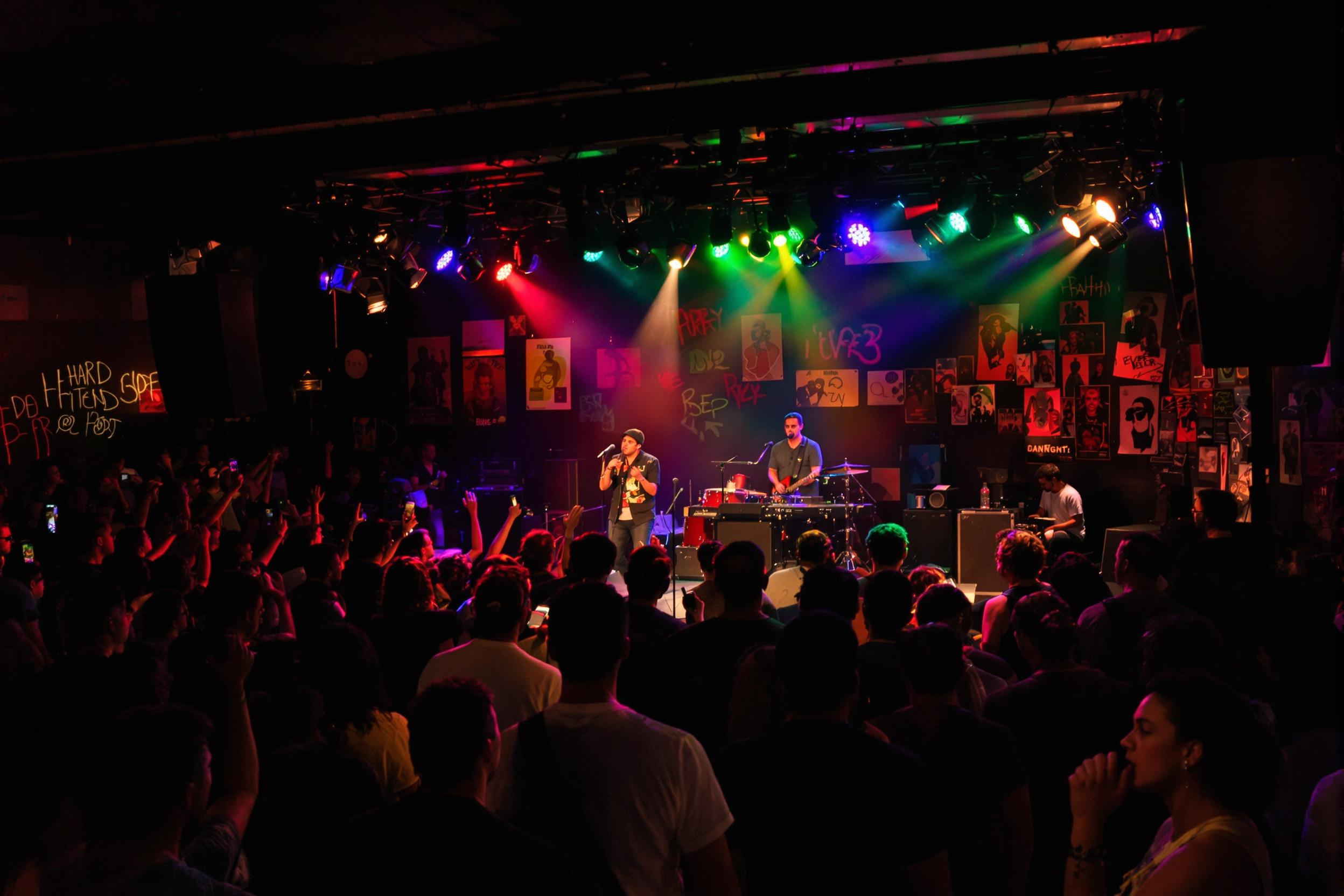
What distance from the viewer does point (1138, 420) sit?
1074cm

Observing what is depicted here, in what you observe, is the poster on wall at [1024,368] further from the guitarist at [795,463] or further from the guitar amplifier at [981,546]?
the guitarist at [795,463]

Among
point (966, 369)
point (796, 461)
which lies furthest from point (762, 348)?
point (966, 369)

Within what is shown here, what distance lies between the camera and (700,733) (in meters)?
3.30

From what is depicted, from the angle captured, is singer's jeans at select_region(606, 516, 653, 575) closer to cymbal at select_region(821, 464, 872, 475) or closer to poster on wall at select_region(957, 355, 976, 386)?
cymbal at select_region(821, 464, 872, 475)

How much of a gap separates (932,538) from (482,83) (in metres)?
7.45

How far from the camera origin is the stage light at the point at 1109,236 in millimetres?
7707

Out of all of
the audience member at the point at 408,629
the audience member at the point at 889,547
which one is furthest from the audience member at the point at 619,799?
the audience member at the point at 889,547

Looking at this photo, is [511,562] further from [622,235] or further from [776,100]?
[622,235]

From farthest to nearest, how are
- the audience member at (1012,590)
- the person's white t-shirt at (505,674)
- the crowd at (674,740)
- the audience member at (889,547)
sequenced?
the audience member at (889,547), the audience member at (1012,590), the person's white t-shirt at (505,674), the crowd at (674,740)

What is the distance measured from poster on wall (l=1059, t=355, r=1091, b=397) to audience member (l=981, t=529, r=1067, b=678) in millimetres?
7311

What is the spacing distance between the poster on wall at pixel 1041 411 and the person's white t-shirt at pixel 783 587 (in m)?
5.04

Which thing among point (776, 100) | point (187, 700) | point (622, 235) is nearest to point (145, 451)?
point (622, 235)

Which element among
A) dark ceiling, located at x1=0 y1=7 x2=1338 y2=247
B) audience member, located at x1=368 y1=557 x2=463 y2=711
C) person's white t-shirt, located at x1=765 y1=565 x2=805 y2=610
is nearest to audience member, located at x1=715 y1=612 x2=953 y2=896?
audience member, located at x1=368 y1=557 x2=463 y2=711

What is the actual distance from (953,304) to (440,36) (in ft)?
26.0
